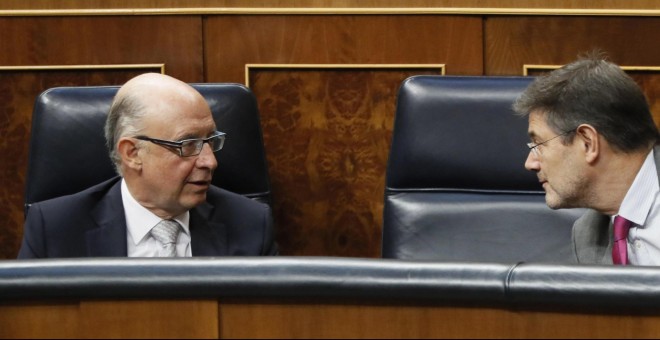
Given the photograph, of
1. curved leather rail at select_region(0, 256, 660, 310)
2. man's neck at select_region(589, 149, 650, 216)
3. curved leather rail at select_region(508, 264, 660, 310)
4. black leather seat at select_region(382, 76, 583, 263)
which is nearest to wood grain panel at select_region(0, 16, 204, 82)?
black leather seat at select_region(382, 76, 583, 263)

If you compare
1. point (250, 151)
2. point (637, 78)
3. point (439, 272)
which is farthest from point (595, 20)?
point (439, 272)

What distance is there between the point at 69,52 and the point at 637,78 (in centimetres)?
105

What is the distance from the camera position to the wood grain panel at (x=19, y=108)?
2016 millimetres

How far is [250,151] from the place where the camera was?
1.66 metres

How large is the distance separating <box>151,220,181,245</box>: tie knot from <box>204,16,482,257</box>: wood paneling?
0.43m

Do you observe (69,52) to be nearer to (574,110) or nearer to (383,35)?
(383,35)

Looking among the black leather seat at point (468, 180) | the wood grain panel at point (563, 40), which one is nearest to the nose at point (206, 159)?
the black leather seat at point (468, 180)

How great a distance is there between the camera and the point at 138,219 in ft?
5.20

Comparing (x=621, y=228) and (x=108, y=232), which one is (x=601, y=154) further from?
(x=108, y=232)

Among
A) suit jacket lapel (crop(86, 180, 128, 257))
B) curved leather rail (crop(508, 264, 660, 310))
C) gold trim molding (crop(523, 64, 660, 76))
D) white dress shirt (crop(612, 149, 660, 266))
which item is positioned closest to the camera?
curved leather rail (crop(508, 264, 660, 310))

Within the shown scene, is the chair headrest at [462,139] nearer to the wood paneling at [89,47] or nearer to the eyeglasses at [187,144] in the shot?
the eyeglasses at [187,144]

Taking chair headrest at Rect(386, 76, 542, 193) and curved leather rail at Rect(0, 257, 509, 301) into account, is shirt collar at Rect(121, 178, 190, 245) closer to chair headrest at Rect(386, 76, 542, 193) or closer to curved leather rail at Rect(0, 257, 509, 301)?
chair headrest at Rect(386, 76, 542, 193)

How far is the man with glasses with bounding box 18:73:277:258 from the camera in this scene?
1.56 m

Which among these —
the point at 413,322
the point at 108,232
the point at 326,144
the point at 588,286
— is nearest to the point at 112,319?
the point at 413,322
